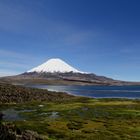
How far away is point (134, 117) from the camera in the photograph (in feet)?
259

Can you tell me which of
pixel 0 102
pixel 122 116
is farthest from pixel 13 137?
pixel 0 102

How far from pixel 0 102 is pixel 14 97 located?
13309 millimetres

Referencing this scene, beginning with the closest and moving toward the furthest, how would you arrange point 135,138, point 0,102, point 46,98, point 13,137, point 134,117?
point 13,137 → point 135,138 → point 134,117 → point 0,102 → point 46,98

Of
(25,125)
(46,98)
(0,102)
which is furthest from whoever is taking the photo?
(46,98)

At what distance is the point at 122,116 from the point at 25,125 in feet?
102

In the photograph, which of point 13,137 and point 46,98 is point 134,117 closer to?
point 13,137

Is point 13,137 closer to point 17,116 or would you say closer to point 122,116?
point 17,116

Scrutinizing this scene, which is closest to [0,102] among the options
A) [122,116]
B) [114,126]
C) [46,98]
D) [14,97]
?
[14,97]

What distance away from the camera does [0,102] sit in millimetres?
115438

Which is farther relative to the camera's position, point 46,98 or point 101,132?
point 46,98

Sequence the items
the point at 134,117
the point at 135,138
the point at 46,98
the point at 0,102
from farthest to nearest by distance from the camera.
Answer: the point at 46,98 < the point at 0,102 < the point at 134,117 < the point at 135,138

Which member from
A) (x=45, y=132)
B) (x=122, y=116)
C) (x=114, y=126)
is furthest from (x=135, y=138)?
(x=122, y=116)

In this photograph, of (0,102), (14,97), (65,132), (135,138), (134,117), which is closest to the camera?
(135,138)

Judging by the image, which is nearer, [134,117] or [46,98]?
[134,117]
